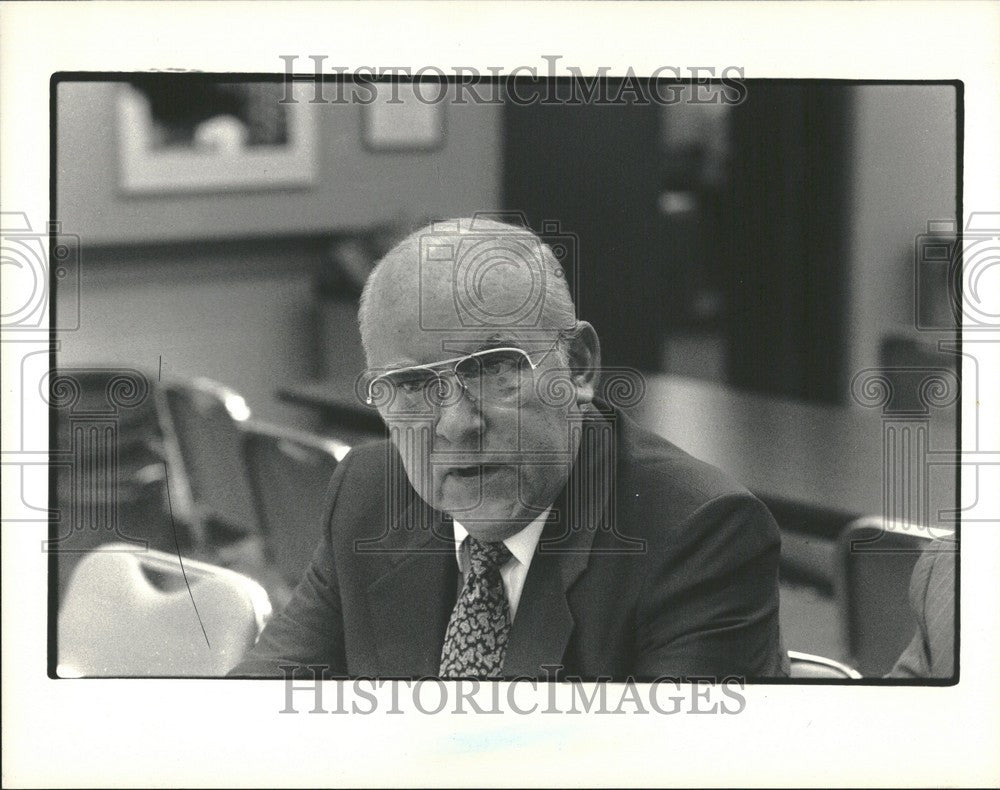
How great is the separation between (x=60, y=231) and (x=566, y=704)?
0.88m

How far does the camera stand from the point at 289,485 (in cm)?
147

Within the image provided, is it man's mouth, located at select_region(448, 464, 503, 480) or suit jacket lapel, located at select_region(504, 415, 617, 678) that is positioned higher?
man's mouth, located at select_region(448, 464, 503, 480)

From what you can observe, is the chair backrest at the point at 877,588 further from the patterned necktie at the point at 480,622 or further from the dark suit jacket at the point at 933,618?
the patterned necktie at the point at 480,622

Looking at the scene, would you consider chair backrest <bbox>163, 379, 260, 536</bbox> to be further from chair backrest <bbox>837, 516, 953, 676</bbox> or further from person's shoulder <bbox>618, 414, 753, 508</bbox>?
chair backrest <bbox>837, 516, 953, 676</bbox>

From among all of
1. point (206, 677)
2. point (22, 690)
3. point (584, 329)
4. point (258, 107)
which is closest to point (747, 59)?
point (584, 329)

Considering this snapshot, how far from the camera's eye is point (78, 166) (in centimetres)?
147

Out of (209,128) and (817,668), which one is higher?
(209,128)

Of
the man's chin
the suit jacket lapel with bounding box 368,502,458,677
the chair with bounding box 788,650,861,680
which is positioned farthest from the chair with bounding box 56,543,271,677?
the chair with bounding box 788,650,861,680

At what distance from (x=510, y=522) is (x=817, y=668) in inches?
17.1

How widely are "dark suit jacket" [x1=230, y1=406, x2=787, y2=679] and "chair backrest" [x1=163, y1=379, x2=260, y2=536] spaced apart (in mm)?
113

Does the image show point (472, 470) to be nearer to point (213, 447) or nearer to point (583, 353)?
point (583, 353)

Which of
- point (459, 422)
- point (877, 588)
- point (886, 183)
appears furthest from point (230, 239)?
point (877, 588)

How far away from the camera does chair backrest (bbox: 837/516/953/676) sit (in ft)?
4.81

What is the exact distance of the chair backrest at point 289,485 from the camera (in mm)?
1463
